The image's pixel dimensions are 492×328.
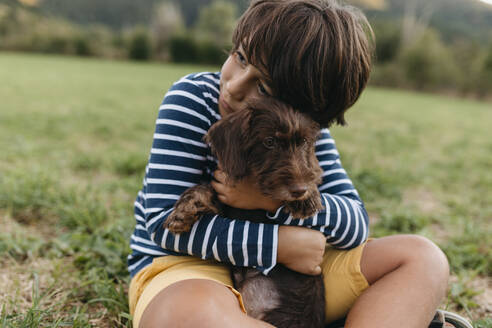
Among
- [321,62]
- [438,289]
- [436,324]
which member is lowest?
[436,324]

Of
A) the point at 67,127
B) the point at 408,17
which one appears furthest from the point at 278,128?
the point at 408,17

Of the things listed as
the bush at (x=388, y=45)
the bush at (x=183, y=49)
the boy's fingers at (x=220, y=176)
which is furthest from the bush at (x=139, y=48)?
the boy's fingers at (x=220, y=176)

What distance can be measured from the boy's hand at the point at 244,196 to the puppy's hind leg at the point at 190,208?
0.08 m

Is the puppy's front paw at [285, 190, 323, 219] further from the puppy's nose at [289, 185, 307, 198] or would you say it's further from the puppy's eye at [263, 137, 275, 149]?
the puppy's eye at [263, 137, 275, 149]

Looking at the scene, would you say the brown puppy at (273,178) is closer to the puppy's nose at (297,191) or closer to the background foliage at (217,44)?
the puppy's nose at (297,191)

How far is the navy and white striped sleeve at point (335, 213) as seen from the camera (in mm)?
2109

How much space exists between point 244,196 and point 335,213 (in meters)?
0.54

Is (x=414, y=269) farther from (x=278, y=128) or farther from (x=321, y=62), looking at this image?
(x=321, y=62)

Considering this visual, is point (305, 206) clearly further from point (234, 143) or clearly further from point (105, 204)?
point (105, 204)

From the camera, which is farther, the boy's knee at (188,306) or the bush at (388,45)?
the bush at (388,45)

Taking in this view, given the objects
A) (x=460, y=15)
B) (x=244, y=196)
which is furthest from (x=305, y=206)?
(x=460, y=15)

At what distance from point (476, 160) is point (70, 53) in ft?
141

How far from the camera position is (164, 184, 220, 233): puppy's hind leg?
193cm

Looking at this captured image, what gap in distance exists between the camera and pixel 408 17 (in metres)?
48.2
